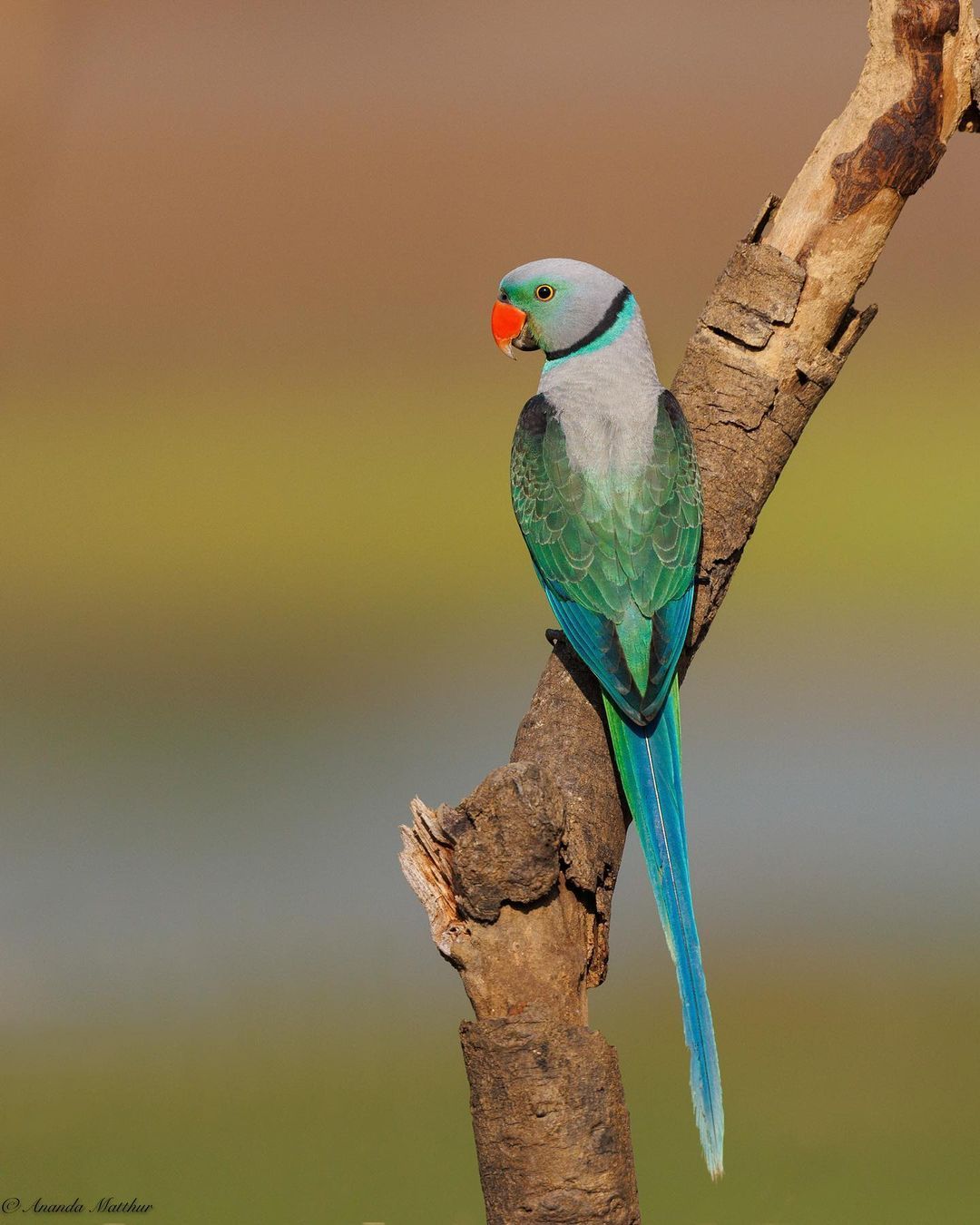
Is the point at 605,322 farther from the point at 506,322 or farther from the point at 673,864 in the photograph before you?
the point at 673,864

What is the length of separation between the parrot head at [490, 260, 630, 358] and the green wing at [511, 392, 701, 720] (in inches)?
12.4

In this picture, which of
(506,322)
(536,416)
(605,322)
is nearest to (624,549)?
(536,416)

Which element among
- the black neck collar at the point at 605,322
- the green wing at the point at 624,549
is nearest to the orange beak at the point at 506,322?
the black neck collar at the point at 605,322

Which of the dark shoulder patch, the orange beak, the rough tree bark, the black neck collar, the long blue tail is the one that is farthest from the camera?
the orange beak

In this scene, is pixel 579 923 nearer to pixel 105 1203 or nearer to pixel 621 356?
pixel 621 356

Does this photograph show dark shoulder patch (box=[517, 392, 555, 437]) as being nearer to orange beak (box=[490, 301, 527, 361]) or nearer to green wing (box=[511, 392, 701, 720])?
green wing (box=[511, 392, 701, 720])

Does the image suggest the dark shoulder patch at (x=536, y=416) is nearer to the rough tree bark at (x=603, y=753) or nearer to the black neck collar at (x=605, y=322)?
the black neck collar at (x=605, y=322)

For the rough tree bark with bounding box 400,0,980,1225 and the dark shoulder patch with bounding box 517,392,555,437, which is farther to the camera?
the dark shoulder patch with bounding box 517,392,555,437

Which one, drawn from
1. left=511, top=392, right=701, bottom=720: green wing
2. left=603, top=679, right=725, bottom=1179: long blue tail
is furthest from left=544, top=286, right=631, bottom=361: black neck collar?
left=603, top=679, right=725, bottom=1179: long blue tail

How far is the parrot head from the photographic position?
2.62 metres

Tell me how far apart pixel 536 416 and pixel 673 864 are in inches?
38.5

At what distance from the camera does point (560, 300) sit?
2648 mm

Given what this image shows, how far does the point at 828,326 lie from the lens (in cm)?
243

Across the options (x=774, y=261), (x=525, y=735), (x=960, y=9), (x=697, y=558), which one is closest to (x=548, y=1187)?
(x=525, y=735)
